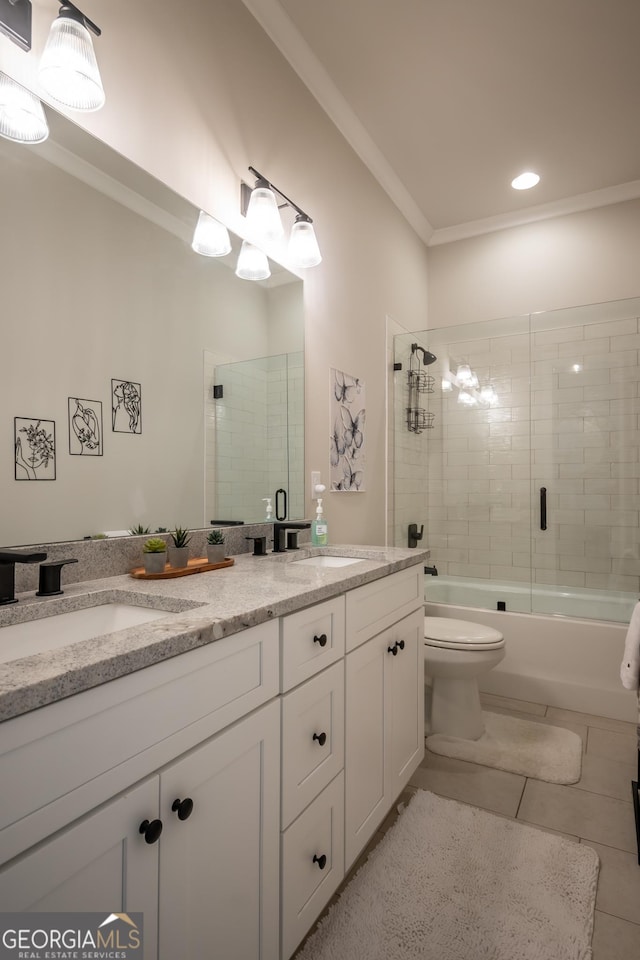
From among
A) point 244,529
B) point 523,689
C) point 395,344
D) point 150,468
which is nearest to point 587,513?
point 523,689

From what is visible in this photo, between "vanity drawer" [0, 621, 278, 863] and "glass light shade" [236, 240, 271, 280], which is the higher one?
Result: "glass light shade" [236, 240, 271, 280]

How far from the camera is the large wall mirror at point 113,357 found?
118cm

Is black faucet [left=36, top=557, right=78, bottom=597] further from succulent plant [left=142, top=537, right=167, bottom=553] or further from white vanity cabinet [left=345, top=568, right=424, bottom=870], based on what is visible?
white vanity cabinet [left=345, top=568, right=424, bottom=870]

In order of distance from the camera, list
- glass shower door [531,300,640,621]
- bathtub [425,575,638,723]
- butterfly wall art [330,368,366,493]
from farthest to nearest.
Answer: glass shower door [531,300,640,621], bathtub [425,575,638,723], butterfly wall art [330,368,366,493]

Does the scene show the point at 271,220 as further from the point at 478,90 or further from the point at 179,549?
the point at 478,90

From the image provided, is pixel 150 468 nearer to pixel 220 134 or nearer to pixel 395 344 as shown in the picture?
pixel 220 134

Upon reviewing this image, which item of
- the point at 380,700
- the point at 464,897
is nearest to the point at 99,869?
the point at 380,700

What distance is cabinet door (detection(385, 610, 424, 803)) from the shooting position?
1718 mm

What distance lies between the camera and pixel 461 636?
2.35m

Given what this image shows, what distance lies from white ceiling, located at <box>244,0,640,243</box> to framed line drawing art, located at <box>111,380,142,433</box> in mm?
1591

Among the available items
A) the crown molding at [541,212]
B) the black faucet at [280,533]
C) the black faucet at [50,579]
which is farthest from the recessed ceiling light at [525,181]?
the black faucet at [50,579]

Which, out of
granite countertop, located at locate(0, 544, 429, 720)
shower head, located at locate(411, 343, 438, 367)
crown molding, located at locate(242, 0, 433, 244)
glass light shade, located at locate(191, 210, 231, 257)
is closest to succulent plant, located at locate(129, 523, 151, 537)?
granite countertop, located at locate(0, 544, 429, 720)

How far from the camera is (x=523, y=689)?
9.39 feet

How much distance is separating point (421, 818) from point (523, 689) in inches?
51.3
